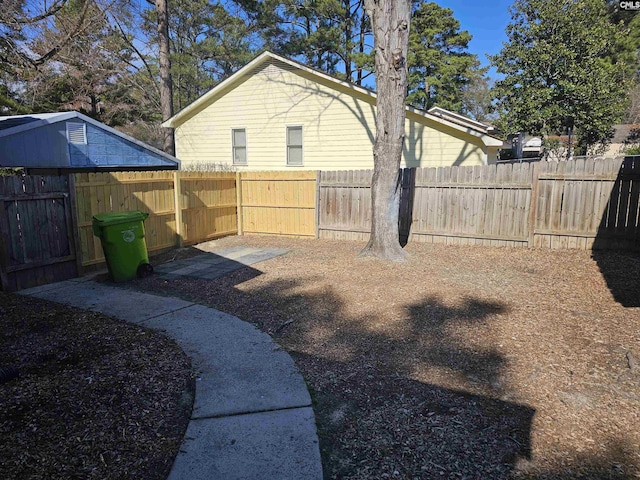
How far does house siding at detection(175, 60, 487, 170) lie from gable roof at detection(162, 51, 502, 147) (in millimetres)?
106

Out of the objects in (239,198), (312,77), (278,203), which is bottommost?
(278,203)

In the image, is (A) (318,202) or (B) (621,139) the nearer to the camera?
(A) (318,202)

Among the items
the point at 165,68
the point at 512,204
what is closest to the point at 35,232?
the point at 512,204

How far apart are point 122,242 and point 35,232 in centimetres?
129

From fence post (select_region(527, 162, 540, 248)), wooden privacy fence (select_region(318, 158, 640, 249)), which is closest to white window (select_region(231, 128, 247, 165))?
wooden privacy fence (select_region(318, 158, 640, 249))

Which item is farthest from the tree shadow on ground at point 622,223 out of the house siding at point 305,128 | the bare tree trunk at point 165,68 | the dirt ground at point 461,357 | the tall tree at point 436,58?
the tall tree at point 436,58

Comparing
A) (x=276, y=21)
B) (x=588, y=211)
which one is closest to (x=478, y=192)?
(x=588, y=211)

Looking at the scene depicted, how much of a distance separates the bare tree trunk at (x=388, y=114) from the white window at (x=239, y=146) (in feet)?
27.5

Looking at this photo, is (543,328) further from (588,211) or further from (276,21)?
(276,21)

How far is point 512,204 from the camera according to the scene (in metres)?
9.02

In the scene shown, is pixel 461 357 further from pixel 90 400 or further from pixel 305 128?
pixel 305 128

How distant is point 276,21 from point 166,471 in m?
27.1

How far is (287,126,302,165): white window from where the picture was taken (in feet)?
48.0

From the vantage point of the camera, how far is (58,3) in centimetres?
1133
